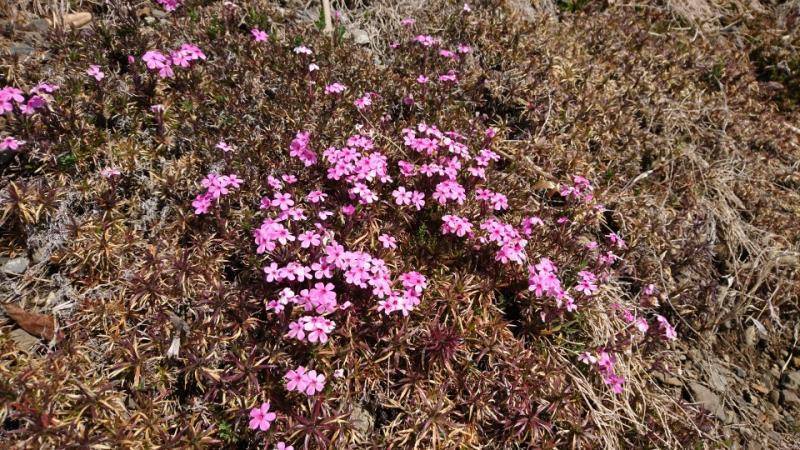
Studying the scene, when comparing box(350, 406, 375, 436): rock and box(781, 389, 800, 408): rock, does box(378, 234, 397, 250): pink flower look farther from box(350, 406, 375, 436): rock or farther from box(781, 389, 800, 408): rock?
box(781, 389, 800, 408): rock

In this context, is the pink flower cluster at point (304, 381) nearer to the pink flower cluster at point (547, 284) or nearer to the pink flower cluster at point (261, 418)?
the pink flower cluster at point (261, 418)

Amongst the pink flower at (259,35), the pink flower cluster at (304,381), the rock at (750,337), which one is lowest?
the rock at (750,337)

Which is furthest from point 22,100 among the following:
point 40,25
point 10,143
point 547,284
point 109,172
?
point 547,284

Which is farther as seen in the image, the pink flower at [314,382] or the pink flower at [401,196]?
the pink flower at [401,196]

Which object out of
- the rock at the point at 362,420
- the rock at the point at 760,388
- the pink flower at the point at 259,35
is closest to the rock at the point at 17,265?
the rock at the point at 362,420

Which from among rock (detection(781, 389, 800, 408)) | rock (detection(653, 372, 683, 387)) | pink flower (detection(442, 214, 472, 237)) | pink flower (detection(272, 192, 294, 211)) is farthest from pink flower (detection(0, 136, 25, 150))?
rock (detection(781, 389, 800, 408))

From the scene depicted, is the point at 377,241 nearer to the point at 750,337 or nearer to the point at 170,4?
the point at 170,4

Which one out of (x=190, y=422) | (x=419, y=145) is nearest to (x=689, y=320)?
(x=419, y=145)
